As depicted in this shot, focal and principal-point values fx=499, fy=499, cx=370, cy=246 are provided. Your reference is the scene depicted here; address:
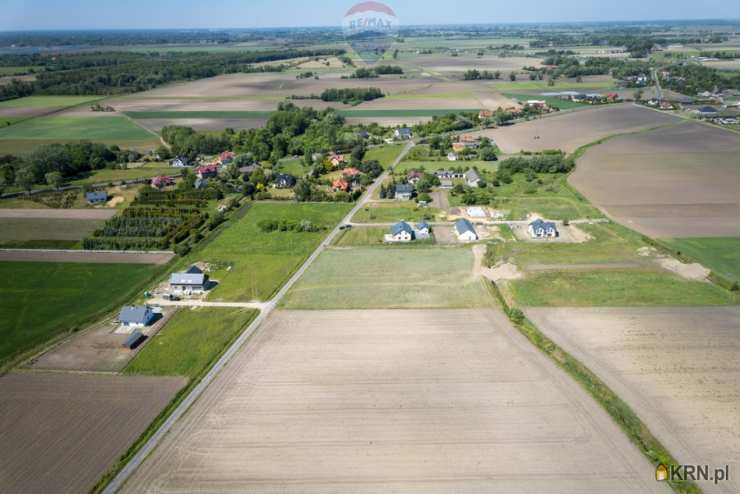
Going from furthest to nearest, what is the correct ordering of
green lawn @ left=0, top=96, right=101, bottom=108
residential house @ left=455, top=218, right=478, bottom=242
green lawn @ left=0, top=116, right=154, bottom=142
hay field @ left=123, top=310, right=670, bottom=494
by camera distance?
green lawn @ left=0, top=96, right=101, bottom=108, green lawn @ left=0, top=116, right=154, bottom=142, residential house @ left=455, top=218, right=478, bottom=242, hay field @ left=123, top=310, right=670, bottom=494

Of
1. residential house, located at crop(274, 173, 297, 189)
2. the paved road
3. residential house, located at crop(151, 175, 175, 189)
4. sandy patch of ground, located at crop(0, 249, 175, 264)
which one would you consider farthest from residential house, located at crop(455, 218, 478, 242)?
residential house, located at crop(151, 175, 175, 189)

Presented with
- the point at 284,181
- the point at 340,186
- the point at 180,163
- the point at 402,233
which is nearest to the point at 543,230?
the point at 402,233

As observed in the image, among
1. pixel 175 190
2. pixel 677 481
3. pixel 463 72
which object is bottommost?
pixel 677 481

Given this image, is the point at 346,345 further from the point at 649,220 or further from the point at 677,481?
the point at 649,220

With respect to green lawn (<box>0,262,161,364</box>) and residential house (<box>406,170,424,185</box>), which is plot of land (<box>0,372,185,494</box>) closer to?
green lawn (<box>0,262,161,364</box>)

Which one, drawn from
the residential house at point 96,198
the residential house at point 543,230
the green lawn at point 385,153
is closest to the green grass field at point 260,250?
the residential house at point 96,198

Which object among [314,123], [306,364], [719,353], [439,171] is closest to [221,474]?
[306,364]
